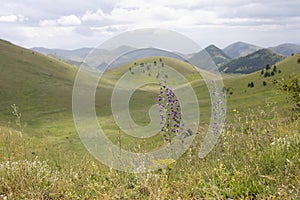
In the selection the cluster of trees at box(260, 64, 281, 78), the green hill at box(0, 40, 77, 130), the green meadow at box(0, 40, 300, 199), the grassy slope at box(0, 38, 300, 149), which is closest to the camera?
the green meadow at box(0, 40, 300, 199)

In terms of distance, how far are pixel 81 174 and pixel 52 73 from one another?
71765 mm

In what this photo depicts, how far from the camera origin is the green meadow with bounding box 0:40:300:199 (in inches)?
197

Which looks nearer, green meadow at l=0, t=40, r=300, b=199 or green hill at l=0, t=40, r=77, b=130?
green meadow at l=0, t=40, r=300, b=199

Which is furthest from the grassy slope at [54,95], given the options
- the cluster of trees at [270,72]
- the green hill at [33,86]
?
the cluster of trees at [270,72]

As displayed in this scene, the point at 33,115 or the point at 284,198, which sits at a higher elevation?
the point at 284,198

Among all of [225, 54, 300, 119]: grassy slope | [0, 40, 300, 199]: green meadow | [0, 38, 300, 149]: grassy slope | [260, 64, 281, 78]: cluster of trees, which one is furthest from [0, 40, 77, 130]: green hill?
[260, 64, 281, 78]: cluster of trees

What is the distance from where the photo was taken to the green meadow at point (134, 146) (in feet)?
16.5

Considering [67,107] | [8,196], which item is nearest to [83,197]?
[8,196]

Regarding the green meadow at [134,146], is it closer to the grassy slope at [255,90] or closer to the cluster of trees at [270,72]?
the grassy slope at [255,90]

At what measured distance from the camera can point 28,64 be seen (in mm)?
74312

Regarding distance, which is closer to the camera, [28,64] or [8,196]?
[8,196]

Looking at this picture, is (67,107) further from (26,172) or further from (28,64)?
(26,172)

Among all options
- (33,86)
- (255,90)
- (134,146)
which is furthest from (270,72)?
(134,146)

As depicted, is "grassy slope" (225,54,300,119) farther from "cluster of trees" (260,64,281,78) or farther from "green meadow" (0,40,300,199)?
"cluster of trees" (260,64,281,78)
